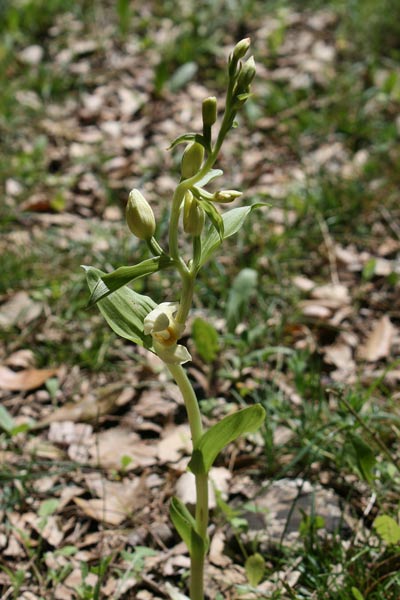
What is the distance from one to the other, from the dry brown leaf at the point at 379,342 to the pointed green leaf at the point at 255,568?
1.01 metres

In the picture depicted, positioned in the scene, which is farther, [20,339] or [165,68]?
[165,68]

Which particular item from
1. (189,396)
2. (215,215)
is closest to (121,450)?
(189,396)

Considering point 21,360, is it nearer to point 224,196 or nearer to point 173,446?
point 173,446

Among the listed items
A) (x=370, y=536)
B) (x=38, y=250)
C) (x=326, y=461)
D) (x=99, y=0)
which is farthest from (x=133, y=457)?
(x=99, y=0)

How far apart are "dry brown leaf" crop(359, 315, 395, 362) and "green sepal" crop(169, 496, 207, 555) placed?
1.16 m

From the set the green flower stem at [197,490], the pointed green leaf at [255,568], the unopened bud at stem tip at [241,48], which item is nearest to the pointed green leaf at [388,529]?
the pointed green leaf at [255,568]

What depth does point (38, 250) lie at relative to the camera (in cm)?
301

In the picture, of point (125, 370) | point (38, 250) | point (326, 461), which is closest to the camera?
point (326, 461)

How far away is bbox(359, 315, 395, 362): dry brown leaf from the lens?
2.54m

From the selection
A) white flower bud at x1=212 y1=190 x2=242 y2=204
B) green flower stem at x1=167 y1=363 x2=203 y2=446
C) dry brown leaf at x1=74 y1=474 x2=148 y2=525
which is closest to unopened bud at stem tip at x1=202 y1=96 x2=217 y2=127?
white flower bud at x1=212 y1=190 x2=242 y2=204

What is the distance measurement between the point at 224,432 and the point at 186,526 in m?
0.29

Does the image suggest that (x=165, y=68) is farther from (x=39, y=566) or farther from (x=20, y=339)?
(x=39, y=566)

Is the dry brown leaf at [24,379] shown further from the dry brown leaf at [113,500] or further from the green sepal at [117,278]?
the green sepal at [117,278]

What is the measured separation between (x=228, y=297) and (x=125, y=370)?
476 millimetres
